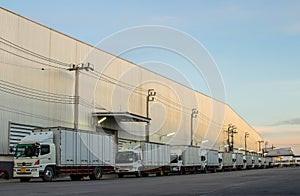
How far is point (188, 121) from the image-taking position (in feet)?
263

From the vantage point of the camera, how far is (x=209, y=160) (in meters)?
64.8

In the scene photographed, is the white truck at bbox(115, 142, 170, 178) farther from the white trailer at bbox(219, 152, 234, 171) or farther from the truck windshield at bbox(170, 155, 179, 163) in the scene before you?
the white trailer at bbox(219, 152, 234, 171)

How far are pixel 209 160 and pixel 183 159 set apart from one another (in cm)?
1049

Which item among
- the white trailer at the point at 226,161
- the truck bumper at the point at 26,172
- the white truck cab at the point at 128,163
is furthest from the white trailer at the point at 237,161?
the truck bumper at the point at 26,172

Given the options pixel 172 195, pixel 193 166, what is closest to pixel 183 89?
pixel 193 166

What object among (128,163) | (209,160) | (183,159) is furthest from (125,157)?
(209,160)

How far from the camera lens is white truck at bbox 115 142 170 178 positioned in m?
44.1

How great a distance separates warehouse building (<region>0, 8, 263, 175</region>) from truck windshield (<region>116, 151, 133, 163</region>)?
4.96 m

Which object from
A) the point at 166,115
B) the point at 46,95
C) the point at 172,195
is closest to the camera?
the point at 172,195

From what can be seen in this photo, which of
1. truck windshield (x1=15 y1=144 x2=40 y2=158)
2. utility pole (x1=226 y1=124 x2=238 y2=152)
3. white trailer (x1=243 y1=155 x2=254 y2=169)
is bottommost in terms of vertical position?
white trailer (x1=243 y1=155 x2=254 y2=169)

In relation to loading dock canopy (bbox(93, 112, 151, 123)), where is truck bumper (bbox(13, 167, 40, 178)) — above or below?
A: below

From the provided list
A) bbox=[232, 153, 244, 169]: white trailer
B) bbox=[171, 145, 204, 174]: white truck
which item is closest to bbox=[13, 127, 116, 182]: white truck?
bbox=[171, 145, 204, 174]: white truck

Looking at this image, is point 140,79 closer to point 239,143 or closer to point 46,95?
point 46,95

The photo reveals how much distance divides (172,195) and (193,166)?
40.1 m
